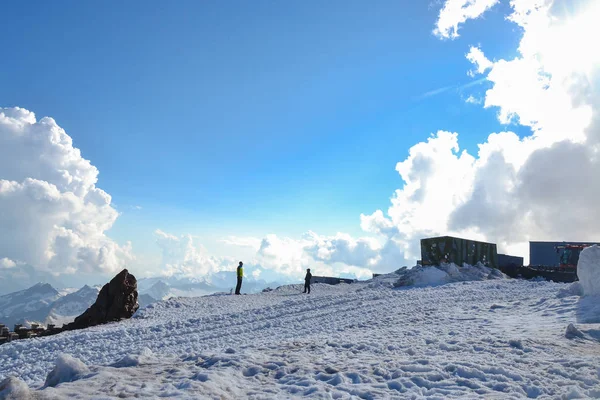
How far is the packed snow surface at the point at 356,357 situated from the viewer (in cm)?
527

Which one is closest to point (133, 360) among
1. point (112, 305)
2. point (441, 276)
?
point (112, 305)

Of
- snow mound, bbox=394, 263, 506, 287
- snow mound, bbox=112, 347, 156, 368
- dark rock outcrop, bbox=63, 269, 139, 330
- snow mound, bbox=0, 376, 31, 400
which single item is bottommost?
dark rock outcrop, bbox=63, 269, 139, 330

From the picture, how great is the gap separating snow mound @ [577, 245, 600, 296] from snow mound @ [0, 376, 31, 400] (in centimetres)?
1394

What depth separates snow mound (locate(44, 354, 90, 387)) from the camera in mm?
5457

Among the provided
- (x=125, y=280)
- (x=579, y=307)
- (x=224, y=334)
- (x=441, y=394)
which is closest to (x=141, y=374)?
(x=441, y=394)

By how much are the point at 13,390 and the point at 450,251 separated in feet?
88.5

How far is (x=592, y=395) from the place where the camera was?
16.8 feet

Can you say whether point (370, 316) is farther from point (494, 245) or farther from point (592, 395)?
point (494, 245)

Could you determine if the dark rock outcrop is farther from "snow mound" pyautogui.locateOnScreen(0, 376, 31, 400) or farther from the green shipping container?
the green shipping container

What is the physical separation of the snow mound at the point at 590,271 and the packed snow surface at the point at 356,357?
2.32ft

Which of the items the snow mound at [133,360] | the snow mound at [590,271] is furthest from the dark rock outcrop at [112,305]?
the snow mound at [590,271]

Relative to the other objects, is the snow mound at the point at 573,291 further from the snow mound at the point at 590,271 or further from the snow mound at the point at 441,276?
the snow mound at the point at 441,276

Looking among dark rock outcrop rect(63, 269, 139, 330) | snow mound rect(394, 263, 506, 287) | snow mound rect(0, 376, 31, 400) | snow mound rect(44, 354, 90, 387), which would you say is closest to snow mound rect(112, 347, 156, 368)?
snow mound rect(44, 354, 90, 387)

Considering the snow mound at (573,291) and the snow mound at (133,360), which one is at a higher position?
the snow mound at (573,291)
